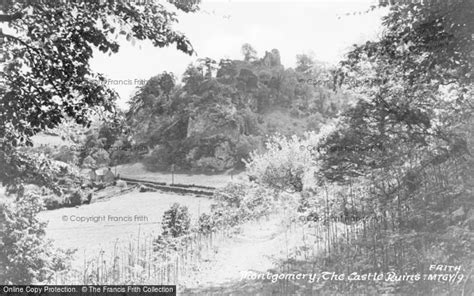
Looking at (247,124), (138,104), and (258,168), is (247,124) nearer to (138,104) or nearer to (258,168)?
(258,168)

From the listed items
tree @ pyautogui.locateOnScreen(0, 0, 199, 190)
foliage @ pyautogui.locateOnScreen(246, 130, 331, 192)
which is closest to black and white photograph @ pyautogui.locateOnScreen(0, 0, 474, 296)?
tree @ pyautogui.locateOnScreen(0, 0, 199, 190)

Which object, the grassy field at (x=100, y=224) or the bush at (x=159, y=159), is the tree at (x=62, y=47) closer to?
the grassy field at (x=100, y=224)

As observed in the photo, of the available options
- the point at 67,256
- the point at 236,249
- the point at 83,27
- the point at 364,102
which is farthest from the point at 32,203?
the point at 364,102

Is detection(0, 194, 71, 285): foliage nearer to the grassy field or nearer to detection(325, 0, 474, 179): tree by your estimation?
the grassy field

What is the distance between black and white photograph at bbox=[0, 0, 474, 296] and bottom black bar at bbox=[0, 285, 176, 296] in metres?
0.03

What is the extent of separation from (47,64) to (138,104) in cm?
335

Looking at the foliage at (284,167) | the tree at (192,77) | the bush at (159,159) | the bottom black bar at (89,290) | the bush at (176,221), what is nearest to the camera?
the bottom black bar at (89,290)

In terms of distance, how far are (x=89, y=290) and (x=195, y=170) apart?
5.69 meters

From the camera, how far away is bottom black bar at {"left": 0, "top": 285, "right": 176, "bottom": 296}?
203 inches

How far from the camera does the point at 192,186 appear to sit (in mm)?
10961

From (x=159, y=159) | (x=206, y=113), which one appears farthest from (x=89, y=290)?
(x=206, y=113)

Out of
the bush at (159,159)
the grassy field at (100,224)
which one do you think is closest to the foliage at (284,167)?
the bush at (159,159)

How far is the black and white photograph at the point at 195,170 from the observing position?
423 cm

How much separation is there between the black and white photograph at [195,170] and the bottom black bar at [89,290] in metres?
0.03
